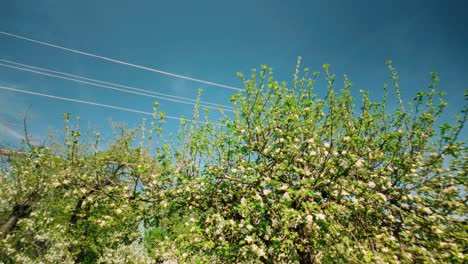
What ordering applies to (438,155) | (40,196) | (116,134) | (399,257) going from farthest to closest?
1. (116,134)
2. (40,196)
3. (438,155)
4. (399,257)

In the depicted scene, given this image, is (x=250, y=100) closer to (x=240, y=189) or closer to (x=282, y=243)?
(x=240, y=189)

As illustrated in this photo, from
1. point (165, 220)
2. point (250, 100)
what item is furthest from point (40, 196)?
point (250, 100)

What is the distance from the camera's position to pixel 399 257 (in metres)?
4.50

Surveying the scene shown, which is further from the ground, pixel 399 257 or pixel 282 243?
pixel 282 243

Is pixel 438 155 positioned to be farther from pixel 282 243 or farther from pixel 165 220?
pixel 165 220

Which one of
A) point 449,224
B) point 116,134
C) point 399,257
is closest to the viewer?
point 399,257

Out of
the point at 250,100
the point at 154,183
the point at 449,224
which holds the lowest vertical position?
the point at 449,224

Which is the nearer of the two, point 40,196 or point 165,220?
point 165,220

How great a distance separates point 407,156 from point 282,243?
4.36 meters

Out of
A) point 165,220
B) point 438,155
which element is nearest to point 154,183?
point 165,220

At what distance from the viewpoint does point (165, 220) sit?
24.2 ft

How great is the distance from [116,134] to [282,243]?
20.5 m

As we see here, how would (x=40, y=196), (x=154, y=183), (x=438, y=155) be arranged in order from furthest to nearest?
(x=40, y=196) < (x=154, y=183) < (x=438, y=155)

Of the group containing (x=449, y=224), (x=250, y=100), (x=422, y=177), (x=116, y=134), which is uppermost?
(x=116, y=134)
